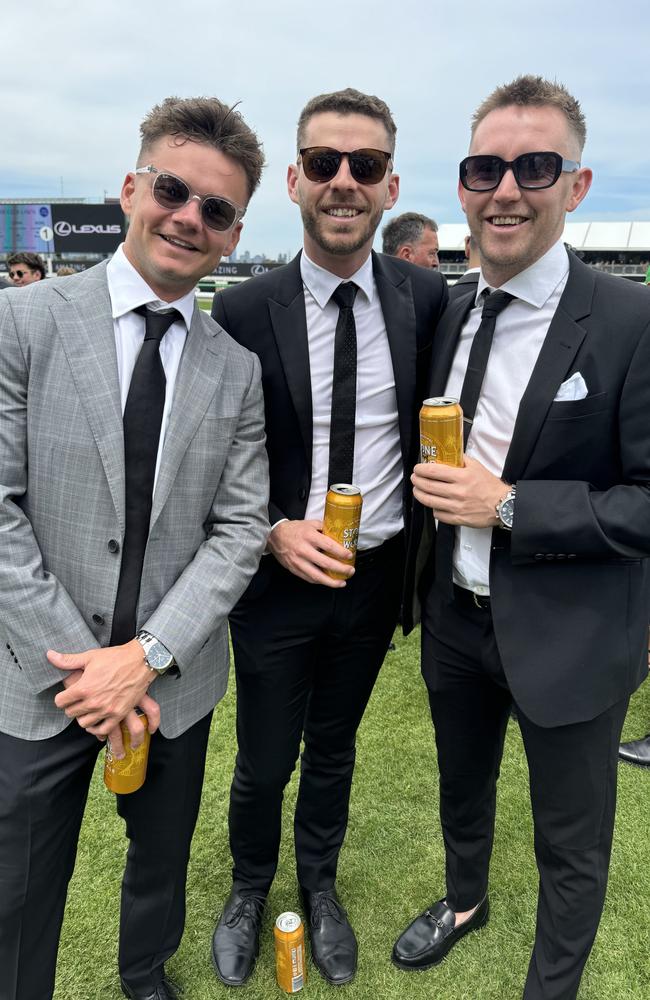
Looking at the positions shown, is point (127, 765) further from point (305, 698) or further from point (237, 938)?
point (237, 938)

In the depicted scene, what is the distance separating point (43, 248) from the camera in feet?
207

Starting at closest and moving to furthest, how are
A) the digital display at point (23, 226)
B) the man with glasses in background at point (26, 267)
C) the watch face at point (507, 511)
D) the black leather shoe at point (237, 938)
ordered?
the watch face at point (507, 511) < the black leather shoe at point (237, 938) < the man with glasses in background at point (26, 267) < the digital display at point (23, 226)

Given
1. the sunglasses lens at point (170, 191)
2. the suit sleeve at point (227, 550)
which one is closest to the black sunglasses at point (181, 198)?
the sunglasses lens at point (170, 191)

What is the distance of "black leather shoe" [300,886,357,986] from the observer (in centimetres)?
225

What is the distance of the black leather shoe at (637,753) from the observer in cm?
342

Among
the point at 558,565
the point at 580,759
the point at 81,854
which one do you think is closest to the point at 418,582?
the point at 558,565

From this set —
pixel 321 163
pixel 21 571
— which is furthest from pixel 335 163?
pixel 21 571

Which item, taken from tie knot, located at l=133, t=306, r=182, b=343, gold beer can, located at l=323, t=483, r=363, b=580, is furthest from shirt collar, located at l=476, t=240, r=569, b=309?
tie knot, located at l=133, t=306, r=182, b=343

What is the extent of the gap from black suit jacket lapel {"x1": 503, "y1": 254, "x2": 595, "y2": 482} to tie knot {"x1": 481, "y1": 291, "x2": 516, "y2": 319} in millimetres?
154

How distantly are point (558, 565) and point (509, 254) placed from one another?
87 centimetres

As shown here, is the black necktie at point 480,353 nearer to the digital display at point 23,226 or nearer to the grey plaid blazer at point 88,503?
the grey plaid blazer at point 88,503

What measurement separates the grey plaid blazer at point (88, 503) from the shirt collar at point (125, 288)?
0.10 feet

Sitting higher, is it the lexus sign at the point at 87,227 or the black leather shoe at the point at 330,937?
the lexus sign at the point at 87,227

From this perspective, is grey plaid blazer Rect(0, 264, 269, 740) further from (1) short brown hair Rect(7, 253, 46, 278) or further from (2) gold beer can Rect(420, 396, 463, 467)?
(1) short brown hair Rect(7, 253, 46, 278)
